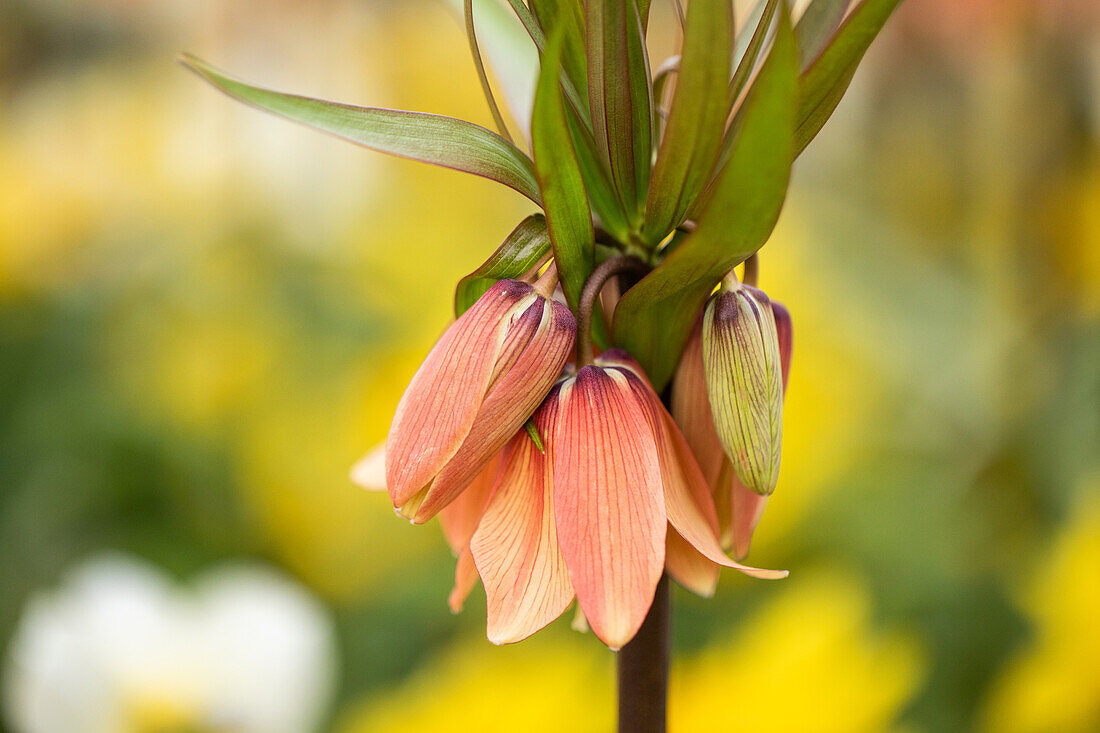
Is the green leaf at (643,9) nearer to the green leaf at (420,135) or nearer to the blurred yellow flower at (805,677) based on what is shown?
the green leaf at (420,135)

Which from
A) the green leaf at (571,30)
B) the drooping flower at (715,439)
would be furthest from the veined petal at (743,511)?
the green leaf at (571,30)

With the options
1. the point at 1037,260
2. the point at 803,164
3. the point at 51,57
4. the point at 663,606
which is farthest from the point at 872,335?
the point at 51,57

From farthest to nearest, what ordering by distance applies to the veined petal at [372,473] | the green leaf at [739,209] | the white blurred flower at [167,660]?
the white blurred flower at [167,660] < the veined petal at [372,473] < the green leaf at [739,209]

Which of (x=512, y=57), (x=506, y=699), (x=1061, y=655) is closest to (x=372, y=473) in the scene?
(x=512, y=57)

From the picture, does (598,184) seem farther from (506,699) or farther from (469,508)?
(506,699)

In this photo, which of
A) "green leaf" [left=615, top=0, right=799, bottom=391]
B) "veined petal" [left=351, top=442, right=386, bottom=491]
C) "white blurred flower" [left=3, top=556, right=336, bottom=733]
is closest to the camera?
"green leaf" [left=615, top=0, right=799, bottom=391]

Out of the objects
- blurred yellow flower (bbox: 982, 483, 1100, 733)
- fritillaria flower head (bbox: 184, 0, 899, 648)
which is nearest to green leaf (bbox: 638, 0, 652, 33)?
fritillaria flower head (bbox: 184, 0, 899, 648)

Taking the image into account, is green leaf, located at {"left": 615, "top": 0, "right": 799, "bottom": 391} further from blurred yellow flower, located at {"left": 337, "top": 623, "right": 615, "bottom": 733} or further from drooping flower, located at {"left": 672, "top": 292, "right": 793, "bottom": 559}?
blurred yellow flower, located at {"left": 337, "top": 623, "right": 615, "bottom": 733}
